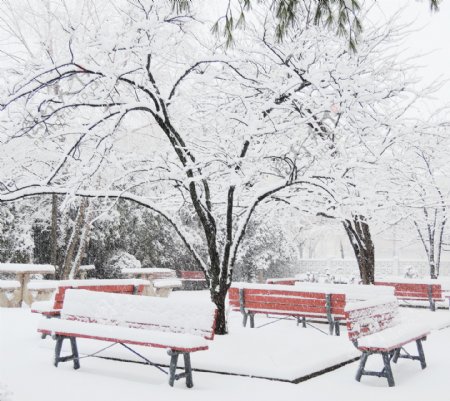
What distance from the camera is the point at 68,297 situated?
7395mm

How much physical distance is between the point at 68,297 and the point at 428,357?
17.8 ft

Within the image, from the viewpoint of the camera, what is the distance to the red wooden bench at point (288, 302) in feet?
31.7

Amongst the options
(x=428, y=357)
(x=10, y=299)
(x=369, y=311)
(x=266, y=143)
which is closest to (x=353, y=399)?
(x=369, y=311)

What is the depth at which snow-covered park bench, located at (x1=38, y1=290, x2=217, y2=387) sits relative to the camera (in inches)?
235

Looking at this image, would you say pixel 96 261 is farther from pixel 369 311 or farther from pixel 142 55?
pixel 369 311

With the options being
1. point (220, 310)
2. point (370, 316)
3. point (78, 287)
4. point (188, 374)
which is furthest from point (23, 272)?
point (370, 316)

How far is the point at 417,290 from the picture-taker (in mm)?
13555

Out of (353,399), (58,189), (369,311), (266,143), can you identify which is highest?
(266,143)

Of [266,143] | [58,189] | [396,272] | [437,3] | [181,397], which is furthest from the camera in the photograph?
[396,272]

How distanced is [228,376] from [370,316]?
200 cm

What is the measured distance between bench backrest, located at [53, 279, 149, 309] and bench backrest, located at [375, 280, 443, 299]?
22.0 feet

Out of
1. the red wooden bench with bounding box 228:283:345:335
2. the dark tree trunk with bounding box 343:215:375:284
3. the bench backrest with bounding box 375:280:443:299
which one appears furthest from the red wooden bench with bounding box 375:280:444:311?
the red wooden bench with bounding box 228:283:345:335

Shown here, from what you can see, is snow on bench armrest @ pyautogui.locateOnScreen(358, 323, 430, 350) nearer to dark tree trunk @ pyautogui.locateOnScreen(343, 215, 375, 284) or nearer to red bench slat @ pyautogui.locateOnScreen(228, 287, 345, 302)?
red bench slat @ pyautogui.locateOnScreen(228, 287, 345, 302)

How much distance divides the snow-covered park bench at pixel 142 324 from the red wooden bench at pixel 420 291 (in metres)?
8.54
